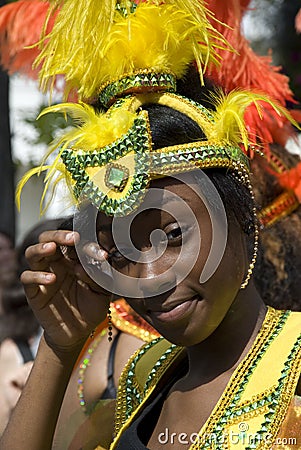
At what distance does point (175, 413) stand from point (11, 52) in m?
1.47

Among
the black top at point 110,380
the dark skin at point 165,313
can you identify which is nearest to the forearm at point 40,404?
the dark skin at point 165,313

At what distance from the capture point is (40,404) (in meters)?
1.89

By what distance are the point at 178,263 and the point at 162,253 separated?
0.04 m

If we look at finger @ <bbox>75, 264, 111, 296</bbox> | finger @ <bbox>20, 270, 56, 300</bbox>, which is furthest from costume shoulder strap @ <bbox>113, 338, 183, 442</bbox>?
finger @ <bbox>20, 270, 56, 300</bbox>

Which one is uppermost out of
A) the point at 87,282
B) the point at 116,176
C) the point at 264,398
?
the point at 116,176

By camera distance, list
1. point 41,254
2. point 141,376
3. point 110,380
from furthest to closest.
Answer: point 110,380, point 141,376, point 41,254

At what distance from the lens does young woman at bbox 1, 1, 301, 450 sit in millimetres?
1625

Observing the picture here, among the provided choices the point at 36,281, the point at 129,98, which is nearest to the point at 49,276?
the point at 36,281

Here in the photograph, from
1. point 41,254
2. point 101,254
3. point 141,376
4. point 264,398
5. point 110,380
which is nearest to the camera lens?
point 264,398

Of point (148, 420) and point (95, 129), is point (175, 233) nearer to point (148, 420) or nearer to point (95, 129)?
point (95, 129)

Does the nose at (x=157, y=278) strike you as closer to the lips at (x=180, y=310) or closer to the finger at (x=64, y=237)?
the lips at (x=180, y=310)

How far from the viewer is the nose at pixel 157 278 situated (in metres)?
1.62

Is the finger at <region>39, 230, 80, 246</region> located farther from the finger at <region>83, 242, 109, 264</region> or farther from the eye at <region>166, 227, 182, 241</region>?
the eye at <region>166, 227, 182, 241</region>

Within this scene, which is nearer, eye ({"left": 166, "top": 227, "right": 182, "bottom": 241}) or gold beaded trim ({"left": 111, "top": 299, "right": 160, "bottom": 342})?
eye ({"left": 166, "top": 227, "right": 182, "bottom": 241})
